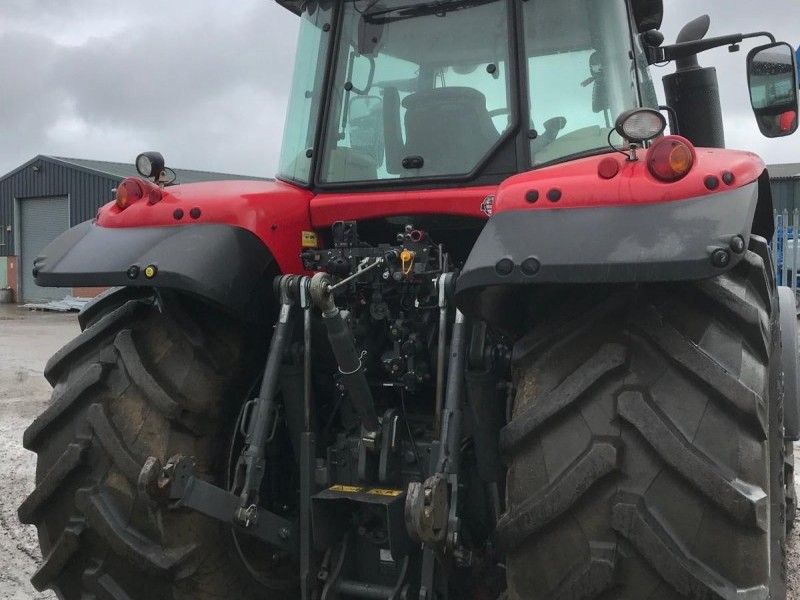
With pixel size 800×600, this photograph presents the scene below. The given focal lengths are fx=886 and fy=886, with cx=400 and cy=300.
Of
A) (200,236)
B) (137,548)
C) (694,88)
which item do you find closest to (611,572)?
(137,548)

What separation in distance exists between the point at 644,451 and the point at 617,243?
1.56 ft

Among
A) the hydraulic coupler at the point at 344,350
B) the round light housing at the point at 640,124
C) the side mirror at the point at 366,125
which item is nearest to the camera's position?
the round light housing at the point at 640,124

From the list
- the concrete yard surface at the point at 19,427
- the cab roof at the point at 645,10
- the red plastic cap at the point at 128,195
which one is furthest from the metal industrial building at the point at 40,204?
the red plastic cap at the point at 128,195

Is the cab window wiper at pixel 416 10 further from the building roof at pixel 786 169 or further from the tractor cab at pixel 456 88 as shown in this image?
the building roof at pixel 786 169

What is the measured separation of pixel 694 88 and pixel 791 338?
119 centimetres

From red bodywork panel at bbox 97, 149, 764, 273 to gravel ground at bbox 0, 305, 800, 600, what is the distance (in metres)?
1.93

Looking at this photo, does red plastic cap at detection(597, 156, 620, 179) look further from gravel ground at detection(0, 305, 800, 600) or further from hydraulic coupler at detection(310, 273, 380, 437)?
gravel ground at detection(0, 305, 800, 600)

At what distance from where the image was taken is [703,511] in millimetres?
1951

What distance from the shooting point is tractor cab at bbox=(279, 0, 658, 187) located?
2.86 m

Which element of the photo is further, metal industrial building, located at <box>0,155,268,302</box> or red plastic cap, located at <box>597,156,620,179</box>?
metal industrial building, located at <box>0,155,268,302</box>

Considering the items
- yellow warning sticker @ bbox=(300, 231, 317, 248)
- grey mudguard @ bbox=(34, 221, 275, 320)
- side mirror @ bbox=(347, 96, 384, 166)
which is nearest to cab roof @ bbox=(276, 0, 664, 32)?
side mirror @ bbox=(347, 96, 384, 166)

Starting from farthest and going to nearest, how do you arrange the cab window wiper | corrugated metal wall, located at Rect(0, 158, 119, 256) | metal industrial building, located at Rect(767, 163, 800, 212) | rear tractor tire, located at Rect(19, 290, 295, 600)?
1. corrugated metal wall, located at Rect(0, 158, 119, 256)
2. metal industrial building, located at Rect(767, 163, 800, 212)
3. the cab window wiper
4. rear tractor tire, located at Rect(19, 290, 295, 600)

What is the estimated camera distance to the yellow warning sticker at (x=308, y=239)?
3062 millimetres

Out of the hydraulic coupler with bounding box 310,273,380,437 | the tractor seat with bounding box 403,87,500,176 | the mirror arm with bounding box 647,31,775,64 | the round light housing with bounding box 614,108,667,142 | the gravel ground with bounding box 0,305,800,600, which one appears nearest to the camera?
the round light housing with bounding box 614,108,667,142
